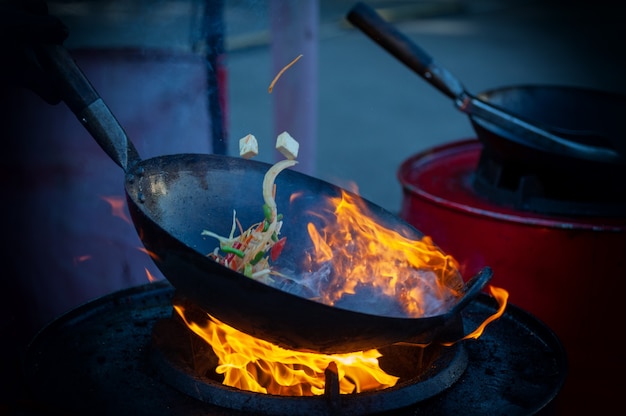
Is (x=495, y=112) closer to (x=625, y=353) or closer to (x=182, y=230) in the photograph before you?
(x=625, y=353)

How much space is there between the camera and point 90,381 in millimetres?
1598

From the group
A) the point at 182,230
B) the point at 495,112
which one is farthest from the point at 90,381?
the point at 495,112

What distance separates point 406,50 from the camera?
2553 mm

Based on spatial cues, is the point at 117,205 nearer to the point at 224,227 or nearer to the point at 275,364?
the point at 224,227

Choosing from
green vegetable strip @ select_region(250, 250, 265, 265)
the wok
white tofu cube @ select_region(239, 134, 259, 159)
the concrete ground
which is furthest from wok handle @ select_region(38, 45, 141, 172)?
the concrete ground

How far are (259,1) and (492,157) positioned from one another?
65.8 inches

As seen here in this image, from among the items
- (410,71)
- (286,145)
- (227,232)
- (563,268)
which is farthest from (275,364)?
(410,71)

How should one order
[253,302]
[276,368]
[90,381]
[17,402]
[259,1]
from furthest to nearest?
[259,1], [276,368], [90,381], [17,402], [253,302]

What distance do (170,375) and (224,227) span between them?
0.44 meters

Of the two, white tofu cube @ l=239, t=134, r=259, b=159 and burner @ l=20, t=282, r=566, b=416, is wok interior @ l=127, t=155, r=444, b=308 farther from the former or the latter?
burner @ l=20, t=282, r=566, b=416

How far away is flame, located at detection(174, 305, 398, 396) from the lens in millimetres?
1671

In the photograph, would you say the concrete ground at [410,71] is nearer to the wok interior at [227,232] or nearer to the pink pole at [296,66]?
the pink pole at [296,66]

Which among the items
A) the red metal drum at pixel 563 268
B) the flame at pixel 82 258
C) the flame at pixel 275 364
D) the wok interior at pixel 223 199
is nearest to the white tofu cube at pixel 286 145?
the wok interior at pixel 223 199

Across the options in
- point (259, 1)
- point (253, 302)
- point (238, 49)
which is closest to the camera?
point (253, 302)
